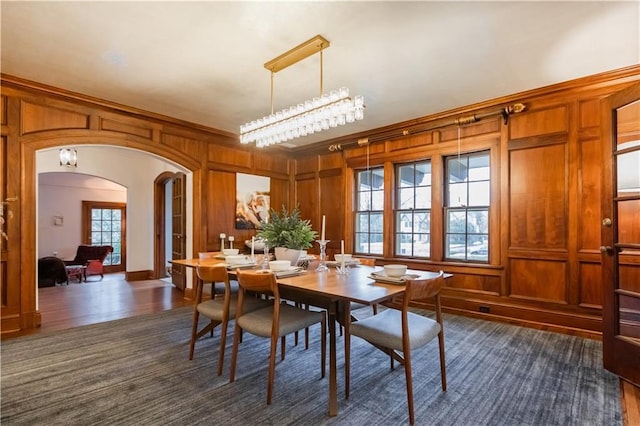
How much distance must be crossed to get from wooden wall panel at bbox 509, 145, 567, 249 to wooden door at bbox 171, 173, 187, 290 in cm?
455

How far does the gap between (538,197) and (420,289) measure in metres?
2.50

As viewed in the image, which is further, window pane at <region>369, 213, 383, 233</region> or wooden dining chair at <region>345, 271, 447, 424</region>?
window pane at <region>369, 213, 383, 233</region>

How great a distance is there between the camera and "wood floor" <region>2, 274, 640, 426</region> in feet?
12.4

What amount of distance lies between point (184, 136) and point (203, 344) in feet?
9.77

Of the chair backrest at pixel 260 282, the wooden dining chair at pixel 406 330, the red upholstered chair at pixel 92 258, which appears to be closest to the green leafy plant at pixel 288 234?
the chair backrest at pixel 260 282

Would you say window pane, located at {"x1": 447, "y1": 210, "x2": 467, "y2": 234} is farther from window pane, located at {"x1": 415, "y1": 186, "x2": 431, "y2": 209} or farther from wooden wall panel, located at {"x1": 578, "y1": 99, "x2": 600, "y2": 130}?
wooden wall panel, located at {"x1": 578, "y1": 99, "x2": 600, "y2": 130}

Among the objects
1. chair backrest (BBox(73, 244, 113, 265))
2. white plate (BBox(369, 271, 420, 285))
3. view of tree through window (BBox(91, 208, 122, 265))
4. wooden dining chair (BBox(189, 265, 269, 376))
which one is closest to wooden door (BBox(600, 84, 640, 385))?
white plate (BBox(369, 271, 420, 285))

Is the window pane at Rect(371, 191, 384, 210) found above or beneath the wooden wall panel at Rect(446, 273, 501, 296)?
above

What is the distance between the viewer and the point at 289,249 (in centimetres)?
294

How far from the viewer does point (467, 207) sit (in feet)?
13.8

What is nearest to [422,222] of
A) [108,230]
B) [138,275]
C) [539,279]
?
[539,279]

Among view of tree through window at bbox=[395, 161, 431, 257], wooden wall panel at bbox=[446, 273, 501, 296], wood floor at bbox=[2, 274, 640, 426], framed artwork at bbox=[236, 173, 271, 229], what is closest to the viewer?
wood floor at bbox=[2, 274, 640, 426]

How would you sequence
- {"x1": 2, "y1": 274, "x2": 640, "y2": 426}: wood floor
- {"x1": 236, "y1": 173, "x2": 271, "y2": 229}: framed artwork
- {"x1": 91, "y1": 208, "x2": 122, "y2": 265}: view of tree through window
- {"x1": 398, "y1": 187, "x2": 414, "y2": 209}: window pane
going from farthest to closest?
{"x1": 91, "y1": 208, "x2": 122, "y2": 265}: view of tree through window → {"x1": 236, "y1": 173, "x2": 271, "y2": 229}: framed artwork → {"x1": 398, "y1": 187, "x2": 414, "y2": 209}: window pane → {"x1": 2, "y1": 274, "x2": 640, "y2": 426}: wood floor

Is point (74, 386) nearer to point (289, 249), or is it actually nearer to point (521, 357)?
point (289, 249)
